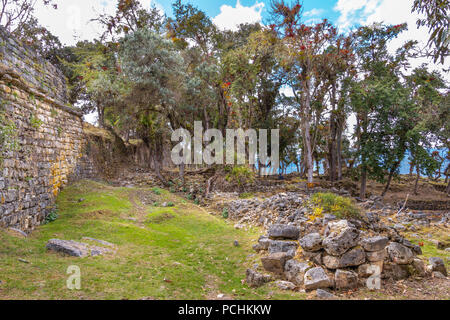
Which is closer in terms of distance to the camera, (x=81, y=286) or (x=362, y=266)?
(x=81, y=286)

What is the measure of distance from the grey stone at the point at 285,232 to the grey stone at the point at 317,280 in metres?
1.40

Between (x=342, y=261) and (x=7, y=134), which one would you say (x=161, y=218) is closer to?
(x=7, y=134)

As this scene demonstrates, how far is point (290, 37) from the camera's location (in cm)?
1525

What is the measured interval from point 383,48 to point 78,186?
20.8 metres

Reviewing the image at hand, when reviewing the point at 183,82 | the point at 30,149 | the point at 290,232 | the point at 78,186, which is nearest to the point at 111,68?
the point at 183,82

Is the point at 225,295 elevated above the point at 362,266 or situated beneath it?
situated beneath

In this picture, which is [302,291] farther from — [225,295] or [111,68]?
[111,68]

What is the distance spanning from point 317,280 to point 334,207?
2493 millimetres

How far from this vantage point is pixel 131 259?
4.82 m

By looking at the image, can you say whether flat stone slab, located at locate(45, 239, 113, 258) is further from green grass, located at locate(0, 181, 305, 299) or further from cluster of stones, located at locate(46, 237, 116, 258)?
green grass, located at locate(0, 181, 305, 299)

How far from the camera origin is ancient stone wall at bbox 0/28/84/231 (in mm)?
5453

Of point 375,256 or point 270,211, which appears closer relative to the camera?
point 375,256

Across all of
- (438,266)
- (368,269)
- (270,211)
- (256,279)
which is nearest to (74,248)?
(256,279)

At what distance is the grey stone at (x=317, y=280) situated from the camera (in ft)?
13.1
